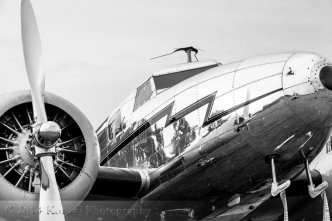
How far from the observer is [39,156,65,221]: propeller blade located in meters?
8.41

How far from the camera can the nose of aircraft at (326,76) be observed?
867cm

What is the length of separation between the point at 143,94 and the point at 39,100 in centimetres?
279

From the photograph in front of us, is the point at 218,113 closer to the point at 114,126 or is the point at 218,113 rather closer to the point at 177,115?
the point at 177,115

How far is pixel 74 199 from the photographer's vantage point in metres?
8.91

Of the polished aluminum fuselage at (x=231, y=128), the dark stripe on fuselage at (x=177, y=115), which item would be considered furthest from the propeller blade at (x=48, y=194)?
the dark stripe on fuselage at (x=177, y=115)

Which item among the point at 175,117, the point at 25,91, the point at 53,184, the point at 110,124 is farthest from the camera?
the point at 110,124

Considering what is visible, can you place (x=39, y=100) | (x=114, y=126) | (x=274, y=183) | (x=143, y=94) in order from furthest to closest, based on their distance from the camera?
(x=114, y=126) < (x=143, y=94) < (x=274, y=183) < (x=39, y=100)

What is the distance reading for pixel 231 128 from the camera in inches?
365

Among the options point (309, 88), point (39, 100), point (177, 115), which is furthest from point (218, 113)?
point (39, 100)

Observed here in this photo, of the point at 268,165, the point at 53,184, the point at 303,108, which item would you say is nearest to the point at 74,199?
the point at 53,184

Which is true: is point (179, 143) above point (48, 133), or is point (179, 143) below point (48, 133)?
above

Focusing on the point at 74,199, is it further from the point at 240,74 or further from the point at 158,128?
the point at 240,74

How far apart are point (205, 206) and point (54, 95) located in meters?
3.08

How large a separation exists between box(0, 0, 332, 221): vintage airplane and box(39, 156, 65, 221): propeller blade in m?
0.01
